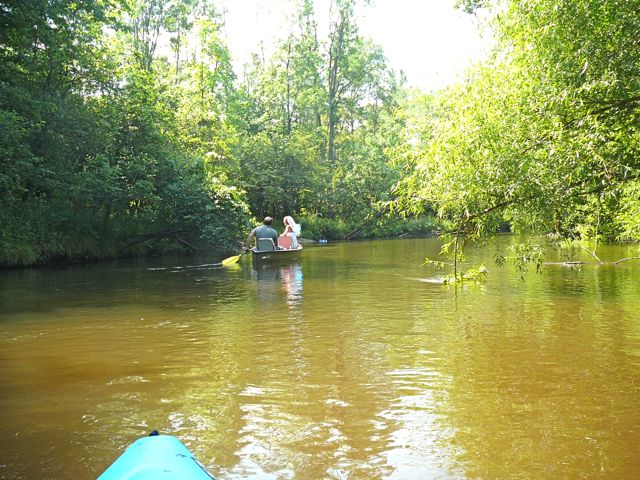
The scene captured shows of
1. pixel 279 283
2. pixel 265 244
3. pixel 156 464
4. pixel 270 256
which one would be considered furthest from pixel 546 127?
pixel 265 244

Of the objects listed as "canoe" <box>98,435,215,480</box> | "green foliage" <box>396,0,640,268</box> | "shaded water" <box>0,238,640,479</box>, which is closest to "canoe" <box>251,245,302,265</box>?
"shaded water" <box>0,238,640,479</box>

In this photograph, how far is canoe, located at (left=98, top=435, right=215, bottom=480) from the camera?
280 centimetres

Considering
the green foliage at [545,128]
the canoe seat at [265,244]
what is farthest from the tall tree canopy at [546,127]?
the canoe seat at [265,244]

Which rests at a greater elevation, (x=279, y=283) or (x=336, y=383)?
(x=279, y=283)

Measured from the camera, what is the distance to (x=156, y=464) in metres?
2.88

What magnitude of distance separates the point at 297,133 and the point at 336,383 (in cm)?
3475

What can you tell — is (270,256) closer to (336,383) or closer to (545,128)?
(545,128)

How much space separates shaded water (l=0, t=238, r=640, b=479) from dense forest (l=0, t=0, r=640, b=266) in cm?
173

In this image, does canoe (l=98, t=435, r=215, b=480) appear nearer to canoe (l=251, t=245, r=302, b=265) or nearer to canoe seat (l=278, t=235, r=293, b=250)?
canoe (l=251, t=245, r=302, b=265)

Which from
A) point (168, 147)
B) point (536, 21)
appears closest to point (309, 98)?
point (168, 147)

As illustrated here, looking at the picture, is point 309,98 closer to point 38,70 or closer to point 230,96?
point 230,96

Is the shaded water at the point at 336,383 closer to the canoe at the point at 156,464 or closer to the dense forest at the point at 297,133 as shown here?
the canoe at the point at 156,464

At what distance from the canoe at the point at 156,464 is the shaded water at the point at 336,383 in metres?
1.08

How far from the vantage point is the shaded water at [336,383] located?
14.1ft
